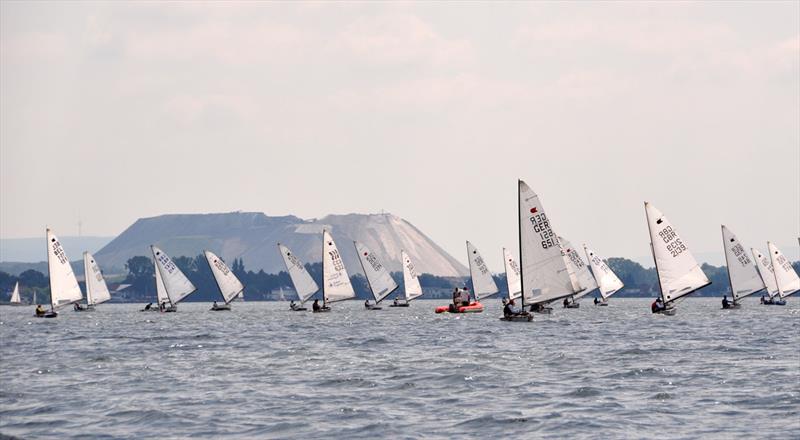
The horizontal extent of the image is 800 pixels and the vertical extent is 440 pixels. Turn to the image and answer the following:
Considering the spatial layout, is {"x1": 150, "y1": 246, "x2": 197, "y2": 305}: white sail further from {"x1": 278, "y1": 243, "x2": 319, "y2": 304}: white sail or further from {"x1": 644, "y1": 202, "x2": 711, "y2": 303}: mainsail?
{"x1": 644, "y1": 202, "x2": 711, "y2": 303}: mainsail

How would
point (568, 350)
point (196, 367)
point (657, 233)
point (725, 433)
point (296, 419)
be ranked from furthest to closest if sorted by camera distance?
point (657, 233), point (568, 350), point (196, 367), point (296, 419), point (725, 433)

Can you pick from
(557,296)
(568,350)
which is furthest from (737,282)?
(568,350)

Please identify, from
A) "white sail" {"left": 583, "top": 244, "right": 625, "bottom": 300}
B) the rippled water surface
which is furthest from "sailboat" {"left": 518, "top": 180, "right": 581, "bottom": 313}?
"white sail" {"left": 583, "top": 244, "right": 625, "bottom": 300}

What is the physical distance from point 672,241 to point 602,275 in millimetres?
Result: 56101

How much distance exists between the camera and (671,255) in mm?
85312

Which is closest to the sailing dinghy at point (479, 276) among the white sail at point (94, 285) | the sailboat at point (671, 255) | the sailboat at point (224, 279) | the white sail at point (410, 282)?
the white sail at point (410, 282)

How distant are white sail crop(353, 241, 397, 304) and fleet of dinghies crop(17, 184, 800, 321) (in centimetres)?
11

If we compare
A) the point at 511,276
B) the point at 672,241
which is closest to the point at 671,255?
the point at 672,241

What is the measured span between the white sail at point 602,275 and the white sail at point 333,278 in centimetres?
2920

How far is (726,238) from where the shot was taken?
380 ft

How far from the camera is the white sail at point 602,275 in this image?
137875 millimetres

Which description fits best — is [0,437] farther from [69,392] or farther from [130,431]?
[69,392]

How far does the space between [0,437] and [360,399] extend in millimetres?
10891

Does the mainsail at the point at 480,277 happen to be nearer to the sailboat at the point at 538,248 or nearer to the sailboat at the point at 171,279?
the sailboat at the point at 171,279
